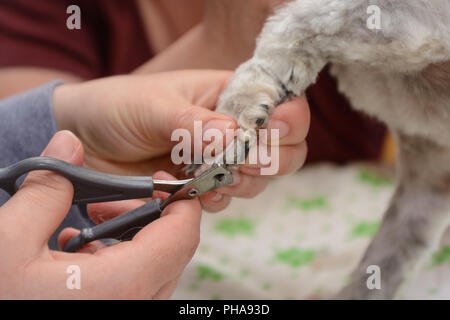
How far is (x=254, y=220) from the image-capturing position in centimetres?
95

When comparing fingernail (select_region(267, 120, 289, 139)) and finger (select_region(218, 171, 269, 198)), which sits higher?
fingernail (select_region(267, 120, 289, 139))

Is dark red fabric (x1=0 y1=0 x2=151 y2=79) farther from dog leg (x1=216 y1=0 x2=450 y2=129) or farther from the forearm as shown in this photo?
dog leg (x1=216 y1=0 x2=450 y2=129)

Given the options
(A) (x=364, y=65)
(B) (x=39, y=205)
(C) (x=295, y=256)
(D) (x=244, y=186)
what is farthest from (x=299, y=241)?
(B) (x=39, y=205)

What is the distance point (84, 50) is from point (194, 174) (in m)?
0.70

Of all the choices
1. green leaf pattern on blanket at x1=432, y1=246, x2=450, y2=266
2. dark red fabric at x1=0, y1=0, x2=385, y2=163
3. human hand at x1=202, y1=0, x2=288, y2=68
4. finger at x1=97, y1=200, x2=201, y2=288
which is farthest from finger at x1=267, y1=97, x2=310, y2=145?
dark red fabric at x1=0, y1=0, x2=385, y2=163

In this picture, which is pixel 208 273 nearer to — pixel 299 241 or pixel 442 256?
pixel 299 241

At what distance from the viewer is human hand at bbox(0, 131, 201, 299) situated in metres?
0.39

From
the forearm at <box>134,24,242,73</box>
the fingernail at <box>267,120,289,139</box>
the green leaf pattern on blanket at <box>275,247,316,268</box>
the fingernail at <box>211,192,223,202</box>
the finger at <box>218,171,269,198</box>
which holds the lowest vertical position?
the green leaf pattern on blanket at <box>275,247,316,268</box>

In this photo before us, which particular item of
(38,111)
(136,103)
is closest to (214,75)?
(136,103)

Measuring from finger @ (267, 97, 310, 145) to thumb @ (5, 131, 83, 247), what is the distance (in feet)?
0.67

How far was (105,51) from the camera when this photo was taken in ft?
3.89

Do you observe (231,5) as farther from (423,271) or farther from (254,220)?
(423,271)

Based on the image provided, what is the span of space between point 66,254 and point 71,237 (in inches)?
2.6

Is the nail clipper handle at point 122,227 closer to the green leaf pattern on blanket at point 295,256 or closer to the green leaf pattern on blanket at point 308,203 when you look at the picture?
the green leaf pattern on blanket at point 295,256
